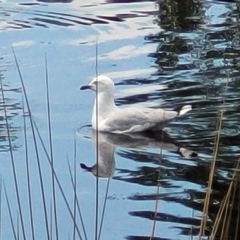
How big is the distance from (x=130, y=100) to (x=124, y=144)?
1199 millimetres

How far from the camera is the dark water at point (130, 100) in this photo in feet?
22.1

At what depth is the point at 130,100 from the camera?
9555mm

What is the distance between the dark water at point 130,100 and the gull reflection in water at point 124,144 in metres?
0.01

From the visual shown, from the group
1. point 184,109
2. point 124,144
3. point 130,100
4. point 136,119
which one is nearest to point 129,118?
point 136,119

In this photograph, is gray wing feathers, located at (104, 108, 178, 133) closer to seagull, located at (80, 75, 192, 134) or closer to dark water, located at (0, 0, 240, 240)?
seagull, located at (80, 75, 192, 134)

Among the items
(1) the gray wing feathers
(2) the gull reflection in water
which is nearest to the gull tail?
(1) the gray wing feathers

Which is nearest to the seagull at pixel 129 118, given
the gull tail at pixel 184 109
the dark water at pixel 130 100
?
the gull tail at pixel 184 109

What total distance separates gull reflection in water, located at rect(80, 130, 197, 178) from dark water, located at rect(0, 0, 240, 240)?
11 millimetres

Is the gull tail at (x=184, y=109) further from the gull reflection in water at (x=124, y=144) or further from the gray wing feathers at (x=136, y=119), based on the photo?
the gull reflection in water at (x=124, y=144)

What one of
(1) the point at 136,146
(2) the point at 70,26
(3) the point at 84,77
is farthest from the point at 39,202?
(2) the point at 70,26

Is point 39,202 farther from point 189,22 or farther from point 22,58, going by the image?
point 189,22

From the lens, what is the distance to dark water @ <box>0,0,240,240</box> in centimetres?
673

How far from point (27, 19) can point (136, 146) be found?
16.6 ft

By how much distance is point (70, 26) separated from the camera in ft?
41.4
